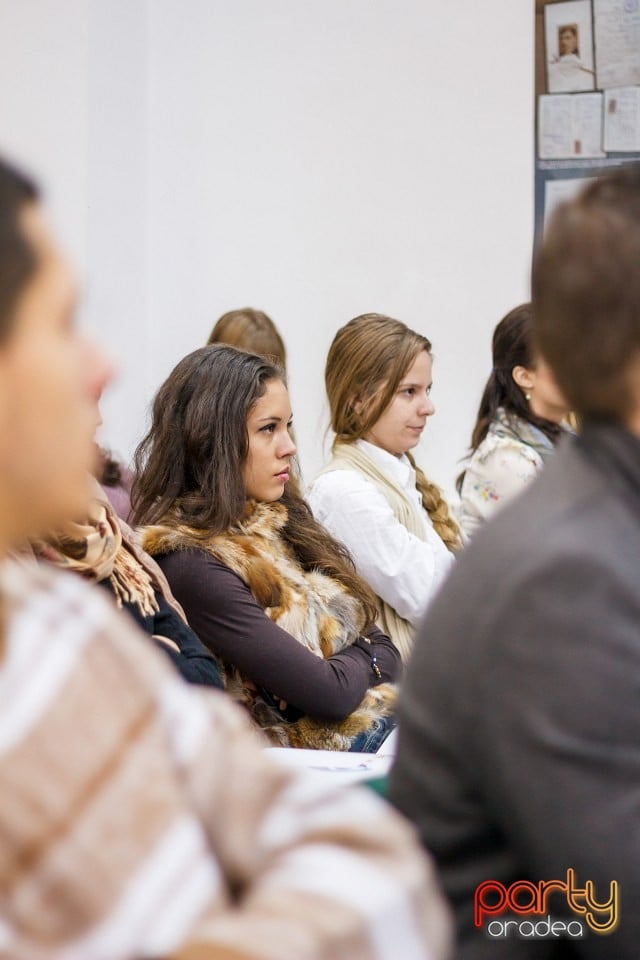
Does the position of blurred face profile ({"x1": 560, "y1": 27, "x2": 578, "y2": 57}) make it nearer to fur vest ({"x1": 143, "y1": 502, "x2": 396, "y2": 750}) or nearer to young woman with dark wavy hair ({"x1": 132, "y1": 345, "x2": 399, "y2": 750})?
young woman with dark wavy hair ({"x1": 132, "y1": 345, "x2": 399, "y2": 750})

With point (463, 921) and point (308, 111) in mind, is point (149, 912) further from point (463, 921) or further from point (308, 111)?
point (308, 111)

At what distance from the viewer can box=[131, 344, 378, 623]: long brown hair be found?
2465 millimetres

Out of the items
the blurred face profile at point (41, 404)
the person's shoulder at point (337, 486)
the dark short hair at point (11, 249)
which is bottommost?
the person's shoulder at point (337, 486)

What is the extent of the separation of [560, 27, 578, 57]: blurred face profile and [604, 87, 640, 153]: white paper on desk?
7.9 inches

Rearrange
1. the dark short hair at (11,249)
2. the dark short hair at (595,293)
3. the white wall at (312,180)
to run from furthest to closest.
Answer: the white wall at (312,180), the dark short hair at (595,293), the dark short hair at (11,249)

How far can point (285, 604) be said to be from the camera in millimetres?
2436

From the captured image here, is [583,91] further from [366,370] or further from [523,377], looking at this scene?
[366,370]

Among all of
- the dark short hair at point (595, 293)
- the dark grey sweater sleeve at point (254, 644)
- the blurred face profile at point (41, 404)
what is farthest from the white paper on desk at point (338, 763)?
the blurred face profile at point (41, 404)

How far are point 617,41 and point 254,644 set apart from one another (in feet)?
9.54

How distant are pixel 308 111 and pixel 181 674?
3.01 metres

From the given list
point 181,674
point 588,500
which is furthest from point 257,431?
point 588,500

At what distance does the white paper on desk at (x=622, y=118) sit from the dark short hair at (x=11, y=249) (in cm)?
381

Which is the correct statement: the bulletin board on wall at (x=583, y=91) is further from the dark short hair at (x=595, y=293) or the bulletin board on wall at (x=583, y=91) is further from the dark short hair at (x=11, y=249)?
the dark short hair at (x=11, y=249)

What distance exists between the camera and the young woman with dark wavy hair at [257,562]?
232 centimetres
